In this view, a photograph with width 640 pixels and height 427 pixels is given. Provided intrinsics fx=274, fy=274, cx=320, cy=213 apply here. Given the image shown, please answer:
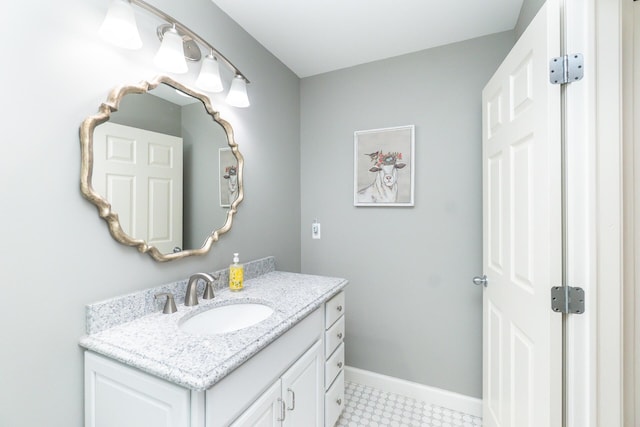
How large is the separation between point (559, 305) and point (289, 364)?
3.17 feet

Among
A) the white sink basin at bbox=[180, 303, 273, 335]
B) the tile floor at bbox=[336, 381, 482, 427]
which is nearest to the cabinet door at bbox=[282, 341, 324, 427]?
the white sink basin at bbox=[180, 303, 273, 335]

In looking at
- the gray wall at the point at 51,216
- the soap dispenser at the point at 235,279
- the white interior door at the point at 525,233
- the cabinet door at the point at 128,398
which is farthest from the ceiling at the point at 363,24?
the cabinet door at the point at 128,398

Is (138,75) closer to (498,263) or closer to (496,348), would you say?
(498,263)

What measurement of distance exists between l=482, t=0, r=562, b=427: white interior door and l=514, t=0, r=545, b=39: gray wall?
0.28 meters

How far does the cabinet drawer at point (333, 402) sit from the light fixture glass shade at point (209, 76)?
1685 millimetres

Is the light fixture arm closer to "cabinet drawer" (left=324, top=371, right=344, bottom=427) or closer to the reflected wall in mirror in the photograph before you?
the reflected wall in mirror

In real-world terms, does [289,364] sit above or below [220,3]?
below

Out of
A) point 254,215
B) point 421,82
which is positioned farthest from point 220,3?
point 421,82

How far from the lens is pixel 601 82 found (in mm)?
818

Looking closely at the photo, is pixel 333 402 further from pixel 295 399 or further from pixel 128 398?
pixel 128 398

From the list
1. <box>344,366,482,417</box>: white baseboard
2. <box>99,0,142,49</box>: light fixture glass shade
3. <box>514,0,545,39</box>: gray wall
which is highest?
<box>514,0,545,39</box>: gray wall

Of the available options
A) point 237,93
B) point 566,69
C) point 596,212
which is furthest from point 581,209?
point 237,93

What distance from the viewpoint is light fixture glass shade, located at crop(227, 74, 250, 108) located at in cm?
151

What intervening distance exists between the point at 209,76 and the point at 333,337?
150cm
